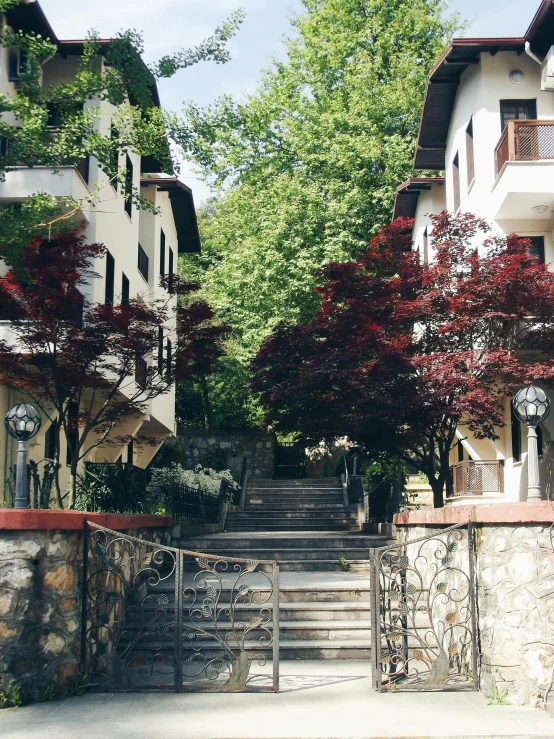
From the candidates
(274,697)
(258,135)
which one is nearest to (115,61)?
(274,697)

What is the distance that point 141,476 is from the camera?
17.9 m

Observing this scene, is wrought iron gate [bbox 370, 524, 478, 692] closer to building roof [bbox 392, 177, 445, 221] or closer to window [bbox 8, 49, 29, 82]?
window [bbox 8, 49, 29, 82]

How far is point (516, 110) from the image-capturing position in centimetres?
1928

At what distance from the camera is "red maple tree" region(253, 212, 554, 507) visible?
15.1 meters

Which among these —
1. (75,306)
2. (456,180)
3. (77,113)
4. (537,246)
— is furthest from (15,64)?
(537,246)

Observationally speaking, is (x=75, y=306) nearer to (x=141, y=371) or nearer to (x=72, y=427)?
(x=141, y=371)

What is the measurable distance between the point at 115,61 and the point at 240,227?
65.6ft

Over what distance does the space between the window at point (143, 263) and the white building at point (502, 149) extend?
8.09 metres

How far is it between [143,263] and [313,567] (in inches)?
482

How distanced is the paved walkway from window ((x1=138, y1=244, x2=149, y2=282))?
628 inches

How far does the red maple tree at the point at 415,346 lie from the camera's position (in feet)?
49.4

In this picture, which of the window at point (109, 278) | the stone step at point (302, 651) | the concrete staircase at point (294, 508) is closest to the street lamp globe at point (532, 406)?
the stone step at point (302, 651)

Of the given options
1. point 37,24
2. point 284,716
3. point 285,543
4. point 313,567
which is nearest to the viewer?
point 284,716

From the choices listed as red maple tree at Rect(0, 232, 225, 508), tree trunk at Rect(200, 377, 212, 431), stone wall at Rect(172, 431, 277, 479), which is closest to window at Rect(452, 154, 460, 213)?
red maple tree at Rect(0, 232, 225, 508)
